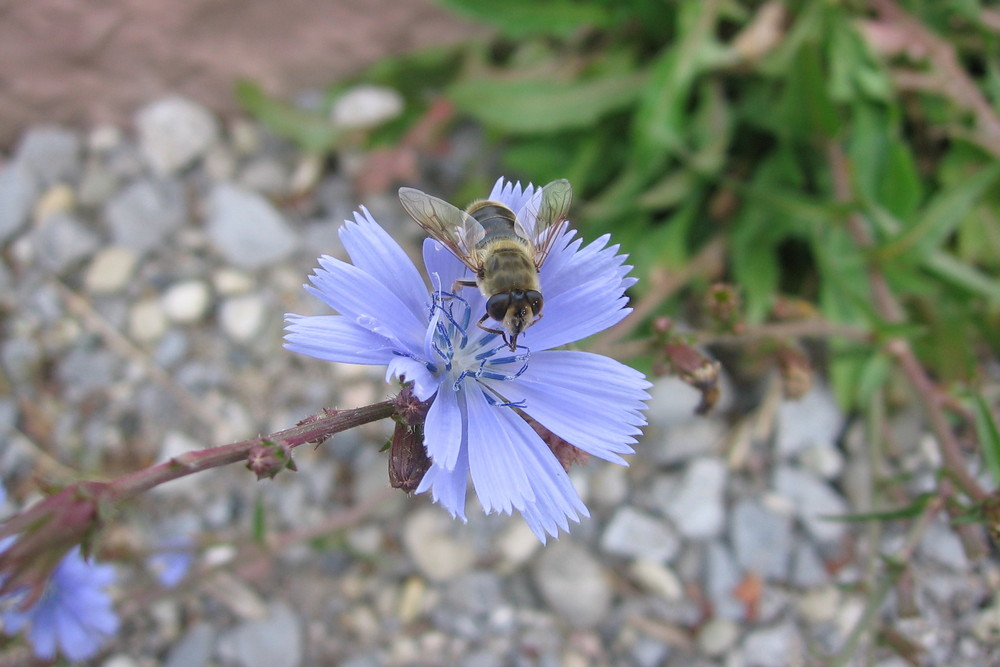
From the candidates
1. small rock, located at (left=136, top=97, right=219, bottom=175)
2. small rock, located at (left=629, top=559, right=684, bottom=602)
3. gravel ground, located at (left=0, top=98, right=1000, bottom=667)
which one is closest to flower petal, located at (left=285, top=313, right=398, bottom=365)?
gravel ground, located at (left=0, top=98, right=1000, bottom=667)

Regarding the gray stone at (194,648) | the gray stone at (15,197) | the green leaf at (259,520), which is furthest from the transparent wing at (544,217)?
the gray stone at (15,197)

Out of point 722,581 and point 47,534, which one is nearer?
point 47,534

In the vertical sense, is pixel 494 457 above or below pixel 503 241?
below

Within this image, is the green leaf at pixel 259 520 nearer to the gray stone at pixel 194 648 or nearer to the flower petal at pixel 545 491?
the gray stone at pixel 194 648

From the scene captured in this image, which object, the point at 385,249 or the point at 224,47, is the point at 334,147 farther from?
the point at 385,249

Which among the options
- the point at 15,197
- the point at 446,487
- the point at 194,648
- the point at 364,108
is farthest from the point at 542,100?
the point at 194,648

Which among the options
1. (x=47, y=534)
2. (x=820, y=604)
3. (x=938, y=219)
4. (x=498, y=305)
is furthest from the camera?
(x=820, y=604)

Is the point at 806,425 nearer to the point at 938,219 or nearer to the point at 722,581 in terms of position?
the point at 722,581
